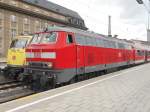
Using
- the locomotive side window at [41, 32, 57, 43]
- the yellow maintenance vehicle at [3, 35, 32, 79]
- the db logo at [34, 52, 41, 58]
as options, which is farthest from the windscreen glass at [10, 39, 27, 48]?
the db logo at [34, 52, 41, 58]

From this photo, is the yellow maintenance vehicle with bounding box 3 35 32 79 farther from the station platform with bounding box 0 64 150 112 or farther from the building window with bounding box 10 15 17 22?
the building window with bounding box 10 15 17 22

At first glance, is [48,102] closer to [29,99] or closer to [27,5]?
[29,99]

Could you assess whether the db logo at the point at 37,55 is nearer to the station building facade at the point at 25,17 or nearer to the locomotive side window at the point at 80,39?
the locomotive side window at the point at 80,39

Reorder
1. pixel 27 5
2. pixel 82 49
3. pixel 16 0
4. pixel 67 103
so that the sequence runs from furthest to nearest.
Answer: pixel 27 5 < pixel 16 0 < pixel 82 49 < pixel 67 103

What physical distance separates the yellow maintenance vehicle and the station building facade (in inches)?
1600

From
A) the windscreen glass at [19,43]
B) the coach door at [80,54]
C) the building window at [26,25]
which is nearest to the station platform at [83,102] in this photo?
the coach door at [80,54]

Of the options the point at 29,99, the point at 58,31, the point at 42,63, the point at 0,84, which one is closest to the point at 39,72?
the point at 42,63

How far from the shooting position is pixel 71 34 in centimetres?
1493

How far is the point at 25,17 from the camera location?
67.2 metres

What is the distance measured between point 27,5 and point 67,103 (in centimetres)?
6443

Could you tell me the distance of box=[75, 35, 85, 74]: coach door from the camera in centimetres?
1533

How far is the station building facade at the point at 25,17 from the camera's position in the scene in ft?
197

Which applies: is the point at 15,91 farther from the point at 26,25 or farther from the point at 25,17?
the point at 26,25

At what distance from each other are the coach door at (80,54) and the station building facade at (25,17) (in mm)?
44318
